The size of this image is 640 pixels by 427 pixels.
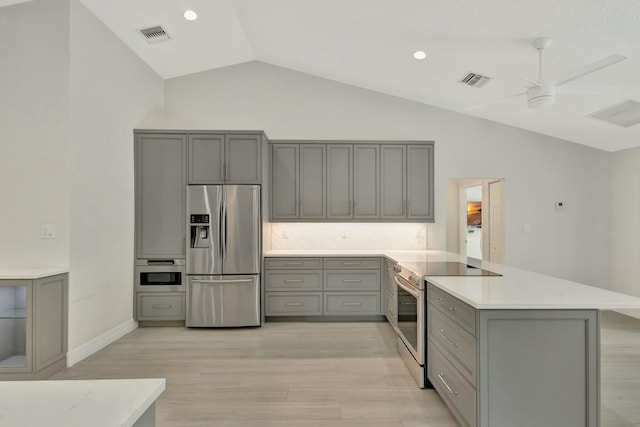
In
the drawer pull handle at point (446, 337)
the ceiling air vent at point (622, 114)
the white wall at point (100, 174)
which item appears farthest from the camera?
the ceiling air vent at point (622, 114)

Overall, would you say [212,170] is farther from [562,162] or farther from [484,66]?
[562,162]

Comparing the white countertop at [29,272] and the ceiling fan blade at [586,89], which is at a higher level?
the ceiling fan blade at [586,89]

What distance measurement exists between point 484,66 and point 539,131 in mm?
2041

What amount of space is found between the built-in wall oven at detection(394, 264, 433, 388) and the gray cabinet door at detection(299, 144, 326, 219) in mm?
1716

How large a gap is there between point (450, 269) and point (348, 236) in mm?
2265

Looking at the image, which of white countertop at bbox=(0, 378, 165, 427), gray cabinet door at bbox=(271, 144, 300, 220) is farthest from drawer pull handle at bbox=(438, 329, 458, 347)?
gray cabinet door at bbox=(271, 144, 300, 220)

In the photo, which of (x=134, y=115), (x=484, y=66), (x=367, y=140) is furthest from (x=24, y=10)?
(x=484, y=66)

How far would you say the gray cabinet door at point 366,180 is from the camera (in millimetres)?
4793

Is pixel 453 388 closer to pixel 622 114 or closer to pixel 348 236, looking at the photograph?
pixel 348 236

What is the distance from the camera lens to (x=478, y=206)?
6566 millimetres

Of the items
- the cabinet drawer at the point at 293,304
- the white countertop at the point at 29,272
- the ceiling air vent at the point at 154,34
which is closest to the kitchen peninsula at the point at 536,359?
the cabinet drawer at the point at 293,304

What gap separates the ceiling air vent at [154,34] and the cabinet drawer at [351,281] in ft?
11.6

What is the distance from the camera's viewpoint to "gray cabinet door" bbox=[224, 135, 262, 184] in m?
4.30

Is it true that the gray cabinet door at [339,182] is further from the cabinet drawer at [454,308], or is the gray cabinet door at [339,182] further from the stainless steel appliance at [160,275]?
the cabinet drawer at [454,308]
